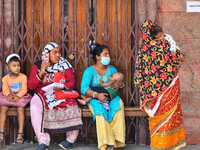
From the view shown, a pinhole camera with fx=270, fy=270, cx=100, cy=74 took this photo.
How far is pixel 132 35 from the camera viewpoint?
4895mm

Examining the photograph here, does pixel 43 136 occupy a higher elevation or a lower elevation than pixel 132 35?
lower

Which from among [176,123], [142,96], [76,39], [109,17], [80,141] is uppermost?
[109,17]

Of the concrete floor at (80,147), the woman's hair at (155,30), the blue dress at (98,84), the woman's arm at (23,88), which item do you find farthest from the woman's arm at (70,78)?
the woman's hair at (155,30)

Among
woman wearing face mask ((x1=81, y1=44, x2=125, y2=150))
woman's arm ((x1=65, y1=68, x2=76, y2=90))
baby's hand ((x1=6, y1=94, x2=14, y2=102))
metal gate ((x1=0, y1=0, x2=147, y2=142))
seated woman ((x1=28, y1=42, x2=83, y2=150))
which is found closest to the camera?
woman wearing face mask ((x1=81, y1=44, x2=125, y2=150))

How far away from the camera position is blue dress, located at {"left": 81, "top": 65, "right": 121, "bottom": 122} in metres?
4.03

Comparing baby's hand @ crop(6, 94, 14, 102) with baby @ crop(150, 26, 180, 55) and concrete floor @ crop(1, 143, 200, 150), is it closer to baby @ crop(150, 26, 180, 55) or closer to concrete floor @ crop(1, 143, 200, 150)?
concrete floor @ crop(1, 143, 200, 150)

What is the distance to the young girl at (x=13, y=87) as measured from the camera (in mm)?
4199

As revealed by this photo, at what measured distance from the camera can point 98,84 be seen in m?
4.38

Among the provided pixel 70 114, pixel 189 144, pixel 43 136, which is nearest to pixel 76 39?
pixel 70 114

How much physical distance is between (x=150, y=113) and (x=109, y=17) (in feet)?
6.62

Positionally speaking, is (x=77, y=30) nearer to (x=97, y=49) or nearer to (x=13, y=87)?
(x=97, y=49)

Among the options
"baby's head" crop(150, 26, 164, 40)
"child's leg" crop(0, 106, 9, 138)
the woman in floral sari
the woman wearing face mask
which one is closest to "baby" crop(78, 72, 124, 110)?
the woman wearing face mask

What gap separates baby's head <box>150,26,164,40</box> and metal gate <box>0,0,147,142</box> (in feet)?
2.62

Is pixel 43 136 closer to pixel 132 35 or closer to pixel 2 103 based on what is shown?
pixel 2 103
